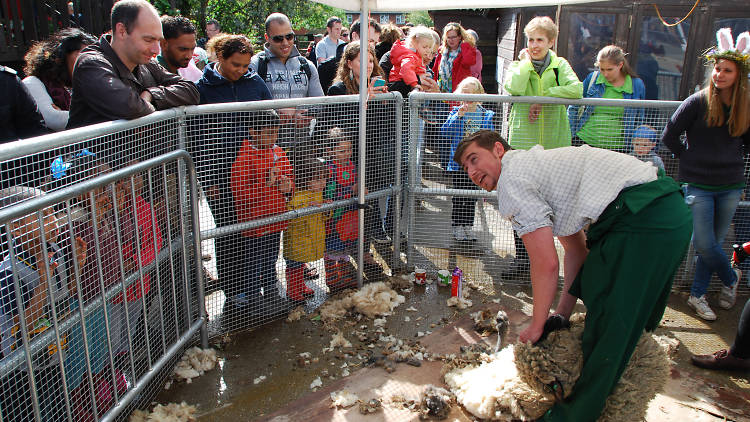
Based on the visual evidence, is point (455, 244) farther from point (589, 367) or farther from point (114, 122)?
point (114, 122)

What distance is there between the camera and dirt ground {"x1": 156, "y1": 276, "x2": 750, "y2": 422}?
10.4 feet

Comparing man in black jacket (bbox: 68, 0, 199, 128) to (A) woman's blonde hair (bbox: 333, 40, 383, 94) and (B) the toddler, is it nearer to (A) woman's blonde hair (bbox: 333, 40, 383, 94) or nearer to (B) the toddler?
(A) woman's blonde hair (bbox: 333, 40, 383, 94)

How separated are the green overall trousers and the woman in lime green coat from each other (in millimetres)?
2030

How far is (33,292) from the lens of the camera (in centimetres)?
228

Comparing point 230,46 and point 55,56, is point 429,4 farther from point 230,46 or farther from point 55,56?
point 55,56

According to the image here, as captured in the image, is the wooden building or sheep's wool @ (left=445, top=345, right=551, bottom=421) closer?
sheep's wool @ (left=445, top=345, right=551, bottom=421)

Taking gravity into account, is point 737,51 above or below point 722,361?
above

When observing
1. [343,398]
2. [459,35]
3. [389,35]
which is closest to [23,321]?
[343,398]

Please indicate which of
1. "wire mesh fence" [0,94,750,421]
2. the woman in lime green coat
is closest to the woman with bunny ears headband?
"wire mesh fence" [0,94,750,421]

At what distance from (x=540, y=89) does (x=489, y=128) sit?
0.58m

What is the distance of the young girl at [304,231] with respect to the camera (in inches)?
158

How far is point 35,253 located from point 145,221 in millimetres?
756

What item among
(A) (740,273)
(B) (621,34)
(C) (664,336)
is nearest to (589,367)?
(C) (664,336)

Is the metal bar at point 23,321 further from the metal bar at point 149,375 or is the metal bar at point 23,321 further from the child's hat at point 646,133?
the child's hat at point 646,133
